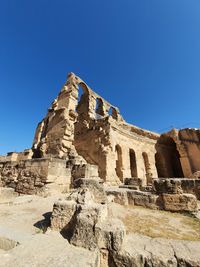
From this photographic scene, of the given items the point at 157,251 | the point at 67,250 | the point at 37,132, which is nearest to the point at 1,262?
the point at 67,250

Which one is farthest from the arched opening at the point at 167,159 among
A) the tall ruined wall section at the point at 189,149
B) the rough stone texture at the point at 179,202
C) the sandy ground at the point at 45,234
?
the sandy ground at the point at 45,234

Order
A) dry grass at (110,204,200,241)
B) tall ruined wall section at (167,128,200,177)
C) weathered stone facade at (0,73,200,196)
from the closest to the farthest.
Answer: dry grass at (110,204,200,241), weathered stone facade at (0,73,200,196), tall ruined wall section at (167,128,200,177)

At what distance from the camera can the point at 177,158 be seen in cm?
1895

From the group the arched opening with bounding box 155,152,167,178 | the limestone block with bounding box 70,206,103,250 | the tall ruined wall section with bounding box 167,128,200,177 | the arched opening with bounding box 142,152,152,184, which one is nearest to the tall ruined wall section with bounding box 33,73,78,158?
the limestone block with bounding box 70,206,103,250

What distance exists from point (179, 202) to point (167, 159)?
Result: 15.3m

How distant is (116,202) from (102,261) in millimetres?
3293

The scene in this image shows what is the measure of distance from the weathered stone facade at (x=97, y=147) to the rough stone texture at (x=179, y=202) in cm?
321

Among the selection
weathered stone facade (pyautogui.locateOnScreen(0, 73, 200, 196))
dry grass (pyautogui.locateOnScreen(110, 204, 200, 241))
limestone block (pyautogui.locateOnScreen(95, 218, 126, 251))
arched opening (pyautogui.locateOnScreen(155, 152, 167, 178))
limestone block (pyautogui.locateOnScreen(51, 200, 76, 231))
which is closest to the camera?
limestone block (pyautogui.locateOnScreen(95, 218, 126, 251))

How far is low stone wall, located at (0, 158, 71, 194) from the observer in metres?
5.95

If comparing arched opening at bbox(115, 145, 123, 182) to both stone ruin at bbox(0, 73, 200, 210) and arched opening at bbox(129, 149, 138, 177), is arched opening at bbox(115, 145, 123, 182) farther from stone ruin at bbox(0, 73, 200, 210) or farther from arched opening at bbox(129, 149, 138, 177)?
arched opening at bbox(129, 149, 138, 177)

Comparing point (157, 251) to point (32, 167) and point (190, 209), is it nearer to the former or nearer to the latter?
point (190, 209)

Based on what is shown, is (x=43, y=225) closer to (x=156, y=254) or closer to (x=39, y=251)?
(x=39, y=251)

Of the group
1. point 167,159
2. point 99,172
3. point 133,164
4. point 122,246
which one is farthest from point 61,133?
point 167,159

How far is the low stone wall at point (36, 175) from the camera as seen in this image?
5953 mm
